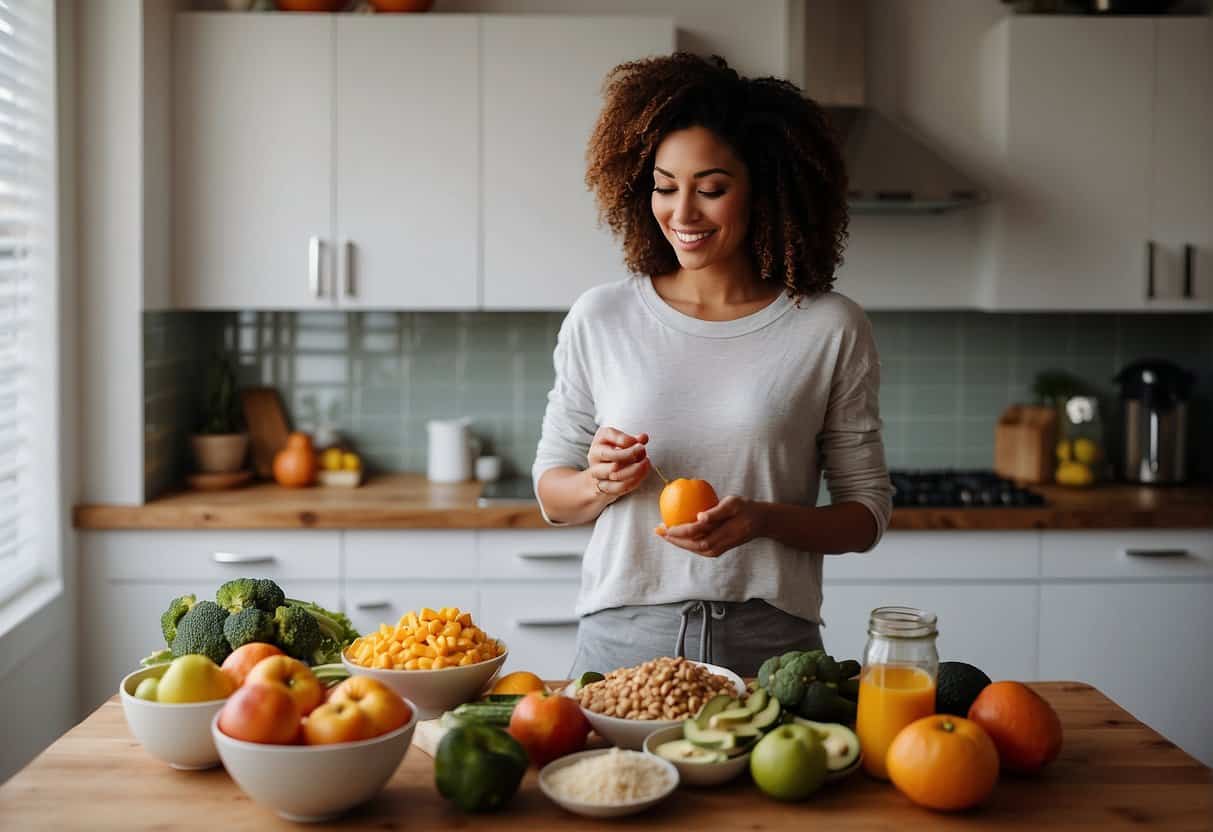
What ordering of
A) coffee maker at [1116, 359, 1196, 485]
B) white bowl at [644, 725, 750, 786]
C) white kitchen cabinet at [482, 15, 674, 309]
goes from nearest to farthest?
1. white bowl at [644, 725, 750, 786]
2. white kitchen cabinet at [482, 15, 674, 309]
3. coffee maker at [1116, 359, 1196, 485]

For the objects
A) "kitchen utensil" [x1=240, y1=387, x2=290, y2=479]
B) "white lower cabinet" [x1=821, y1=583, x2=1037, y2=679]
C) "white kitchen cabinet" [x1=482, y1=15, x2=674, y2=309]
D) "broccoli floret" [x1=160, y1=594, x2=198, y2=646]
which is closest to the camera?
"broccoli floret" [x1=160, y1=594, x2=198, y2=646]

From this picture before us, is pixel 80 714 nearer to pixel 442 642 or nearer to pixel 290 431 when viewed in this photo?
pixel 290 431

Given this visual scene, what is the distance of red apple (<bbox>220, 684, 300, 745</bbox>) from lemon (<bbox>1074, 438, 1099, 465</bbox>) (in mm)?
2915

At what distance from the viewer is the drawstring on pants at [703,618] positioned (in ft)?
6.14

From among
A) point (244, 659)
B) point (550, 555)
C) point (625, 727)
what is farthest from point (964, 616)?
point (244, 659)

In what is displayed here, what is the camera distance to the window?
2766 mm

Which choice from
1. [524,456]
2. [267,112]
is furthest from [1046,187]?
[267,112]

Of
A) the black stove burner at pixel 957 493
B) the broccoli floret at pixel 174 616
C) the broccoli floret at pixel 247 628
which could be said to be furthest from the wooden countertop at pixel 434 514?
the broccoli floret at pixel 247 628

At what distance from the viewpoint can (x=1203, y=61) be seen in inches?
134

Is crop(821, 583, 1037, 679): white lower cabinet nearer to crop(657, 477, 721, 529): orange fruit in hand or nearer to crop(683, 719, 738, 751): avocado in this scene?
crop(657, 477, 721, 529): orange fruit in hand

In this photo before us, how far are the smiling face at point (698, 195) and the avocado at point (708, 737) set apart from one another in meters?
0.74

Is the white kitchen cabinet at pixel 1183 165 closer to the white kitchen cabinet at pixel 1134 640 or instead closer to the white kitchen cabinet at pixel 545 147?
the white kitchen cabinet at pixel 1134 640

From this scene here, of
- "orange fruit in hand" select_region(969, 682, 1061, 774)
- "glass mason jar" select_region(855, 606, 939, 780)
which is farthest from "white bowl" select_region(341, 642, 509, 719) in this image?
"orange fruit in hand" select_region(969, 682, 1061, 774)

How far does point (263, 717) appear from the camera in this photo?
1254 mm
